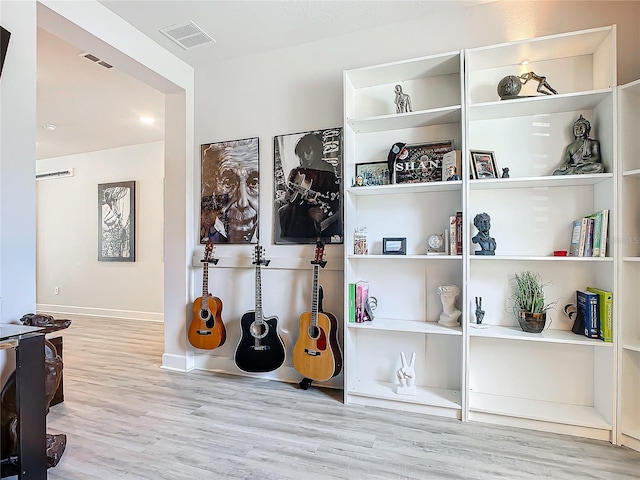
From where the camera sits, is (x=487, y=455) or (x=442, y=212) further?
(x=442, y=212)

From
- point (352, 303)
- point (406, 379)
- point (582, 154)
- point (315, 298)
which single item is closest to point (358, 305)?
point (352, 303)

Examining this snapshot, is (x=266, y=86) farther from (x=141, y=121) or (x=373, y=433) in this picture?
(x=373, y=433)

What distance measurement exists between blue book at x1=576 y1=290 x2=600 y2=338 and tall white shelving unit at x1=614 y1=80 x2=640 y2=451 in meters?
0.10

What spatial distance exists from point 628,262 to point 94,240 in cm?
647

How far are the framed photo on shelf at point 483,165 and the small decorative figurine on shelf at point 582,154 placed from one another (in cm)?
34

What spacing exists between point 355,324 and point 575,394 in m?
1.39

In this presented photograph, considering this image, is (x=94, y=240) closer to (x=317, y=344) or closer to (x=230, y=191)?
(x=230, y=191)

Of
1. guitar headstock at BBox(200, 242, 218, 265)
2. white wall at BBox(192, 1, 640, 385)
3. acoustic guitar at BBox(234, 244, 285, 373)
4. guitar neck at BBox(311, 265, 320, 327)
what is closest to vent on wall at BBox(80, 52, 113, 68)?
→ white wall at BBox(192, 1, 640, 385)

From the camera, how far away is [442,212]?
2.32 meters

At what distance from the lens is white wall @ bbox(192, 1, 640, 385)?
213cm

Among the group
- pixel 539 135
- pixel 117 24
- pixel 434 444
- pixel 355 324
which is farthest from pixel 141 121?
pixel 434 444

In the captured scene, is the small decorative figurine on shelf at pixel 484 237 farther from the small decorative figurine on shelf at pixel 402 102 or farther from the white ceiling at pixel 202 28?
the white ceiling at pixel 202 28

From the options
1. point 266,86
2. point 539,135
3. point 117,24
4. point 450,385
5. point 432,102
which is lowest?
point 450,385

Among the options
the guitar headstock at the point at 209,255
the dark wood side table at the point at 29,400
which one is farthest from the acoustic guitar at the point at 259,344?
the dark wood side table at the point at 29,400
